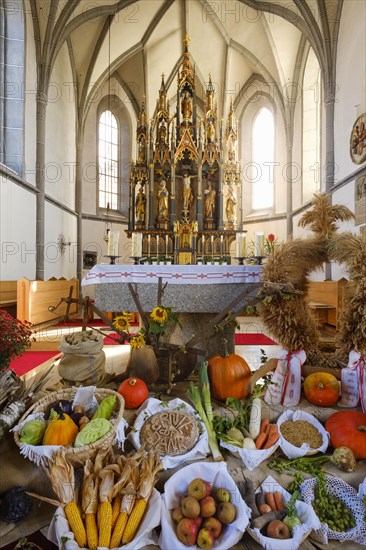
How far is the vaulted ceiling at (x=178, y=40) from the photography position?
8.62 m

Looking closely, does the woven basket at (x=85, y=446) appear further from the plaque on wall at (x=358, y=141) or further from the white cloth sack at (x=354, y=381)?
the plaque on wall at (x=358, y=141)

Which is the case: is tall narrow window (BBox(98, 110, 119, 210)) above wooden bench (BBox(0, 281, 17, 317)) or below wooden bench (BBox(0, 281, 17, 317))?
above

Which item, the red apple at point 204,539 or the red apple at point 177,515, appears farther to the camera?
the red apple at point 177,515

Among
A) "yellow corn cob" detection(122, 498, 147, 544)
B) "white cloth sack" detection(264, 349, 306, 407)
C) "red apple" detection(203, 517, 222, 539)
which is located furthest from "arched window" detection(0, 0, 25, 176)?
"red apple" detection(203, 517, 222, 539)

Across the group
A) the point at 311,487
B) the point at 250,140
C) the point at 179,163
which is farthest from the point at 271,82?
the point at 311,487

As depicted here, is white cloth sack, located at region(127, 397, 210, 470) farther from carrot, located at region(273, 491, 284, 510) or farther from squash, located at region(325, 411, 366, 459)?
squash, located at region(325, 411, 366, 459)

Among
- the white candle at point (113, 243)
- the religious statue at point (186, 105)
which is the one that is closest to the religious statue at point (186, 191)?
the religious statue at point (186, 105)

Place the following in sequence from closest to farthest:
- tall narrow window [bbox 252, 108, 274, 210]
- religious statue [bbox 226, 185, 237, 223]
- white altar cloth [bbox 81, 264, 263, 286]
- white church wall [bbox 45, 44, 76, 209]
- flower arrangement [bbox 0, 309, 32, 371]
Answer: flower arrangement [bbox 0, 309, 32, 371], white altar cloth [bbox 81, 264, 263, 286], religious statue [bbox 226, 185, 237, 223], white church wall [bbox 45, 44, 76, 209], tall narrow window [bbox 252, 108, 274, 210]

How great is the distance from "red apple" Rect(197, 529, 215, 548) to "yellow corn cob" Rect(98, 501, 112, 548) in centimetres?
41

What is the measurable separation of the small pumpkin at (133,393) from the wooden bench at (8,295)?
4.47 m

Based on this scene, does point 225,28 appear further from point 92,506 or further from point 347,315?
point 92,506

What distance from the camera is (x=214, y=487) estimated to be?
1.87m

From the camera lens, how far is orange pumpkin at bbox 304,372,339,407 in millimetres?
2679

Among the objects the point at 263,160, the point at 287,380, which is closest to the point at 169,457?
the point at 287,380
